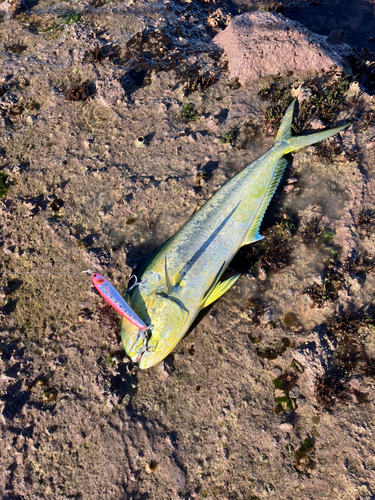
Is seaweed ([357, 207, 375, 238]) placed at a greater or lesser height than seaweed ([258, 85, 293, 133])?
lesser

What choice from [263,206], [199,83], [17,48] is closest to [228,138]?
[199,83]

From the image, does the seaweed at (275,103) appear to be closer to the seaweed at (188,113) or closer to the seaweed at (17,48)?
the seaweed at (188,113)

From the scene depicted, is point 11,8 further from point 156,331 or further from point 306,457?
point 306,457

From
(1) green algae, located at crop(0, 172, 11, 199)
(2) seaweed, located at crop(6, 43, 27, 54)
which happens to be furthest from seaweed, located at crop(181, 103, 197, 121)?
(2) seaweed, located at crop(6, 43, 27, 54)

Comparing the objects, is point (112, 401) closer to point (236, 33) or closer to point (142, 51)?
point (142, 51)

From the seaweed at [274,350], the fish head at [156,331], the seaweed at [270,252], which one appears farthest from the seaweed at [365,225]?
the fish head at [156,331]

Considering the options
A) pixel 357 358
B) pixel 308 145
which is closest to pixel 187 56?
pixel 308 145

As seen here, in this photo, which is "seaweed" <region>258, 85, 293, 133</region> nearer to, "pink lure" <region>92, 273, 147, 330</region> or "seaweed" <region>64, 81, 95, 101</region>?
"seaweed" <region>64, 81, 95, 101</region>
